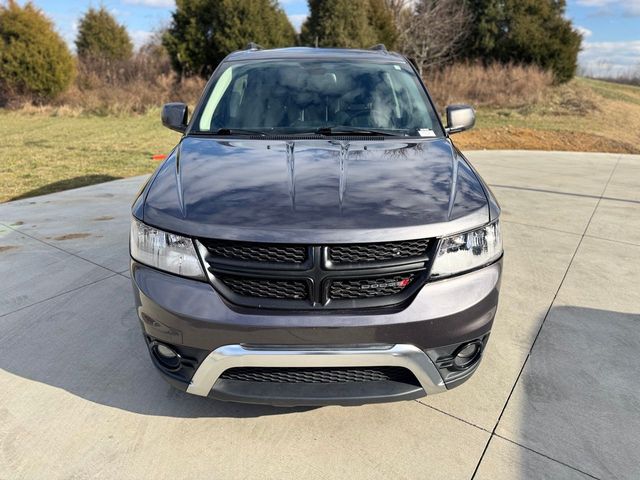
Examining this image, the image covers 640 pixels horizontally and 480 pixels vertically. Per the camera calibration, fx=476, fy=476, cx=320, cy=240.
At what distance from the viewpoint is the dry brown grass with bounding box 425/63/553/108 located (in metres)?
18.8

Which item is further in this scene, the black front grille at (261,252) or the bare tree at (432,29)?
the bare tree at (432,29)

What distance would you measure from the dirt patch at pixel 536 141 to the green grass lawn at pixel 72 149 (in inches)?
310

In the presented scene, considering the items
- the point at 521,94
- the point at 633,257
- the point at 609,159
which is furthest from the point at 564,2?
the point at 633,257

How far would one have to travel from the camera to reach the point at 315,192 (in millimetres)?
2121

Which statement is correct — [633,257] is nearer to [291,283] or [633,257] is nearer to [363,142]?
[363,142]

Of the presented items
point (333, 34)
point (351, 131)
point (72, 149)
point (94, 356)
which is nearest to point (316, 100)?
point (351, 131)

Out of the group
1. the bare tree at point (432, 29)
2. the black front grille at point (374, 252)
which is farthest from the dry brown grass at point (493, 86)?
the black front grille at point (374, 252)

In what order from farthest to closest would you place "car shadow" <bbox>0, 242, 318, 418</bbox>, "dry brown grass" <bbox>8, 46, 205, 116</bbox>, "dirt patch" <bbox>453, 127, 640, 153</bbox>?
"dry brown grass" <bbox>8, 46, 205, 116</bbox>
"dirt patch" <bbox>453, 127, 640, 153</bbox>
"car shadow" <bbox>0, 242, 318, 418</bbox>

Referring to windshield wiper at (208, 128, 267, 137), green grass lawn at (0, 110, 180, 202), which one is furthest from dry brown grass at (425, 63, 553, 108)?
windshield wiper at (208, 128, 267, 137)

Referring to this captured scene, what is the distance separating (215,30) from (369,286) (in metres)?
21.2

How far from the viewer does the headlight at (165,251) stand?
6.45 feet

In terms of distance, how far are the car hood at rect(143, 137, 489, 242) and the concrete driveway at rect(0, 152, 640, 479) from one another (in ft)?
3.22

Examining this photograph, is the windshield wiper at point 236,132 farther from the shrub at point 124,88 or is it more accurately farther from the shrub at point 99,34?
the shrub at point 99,34

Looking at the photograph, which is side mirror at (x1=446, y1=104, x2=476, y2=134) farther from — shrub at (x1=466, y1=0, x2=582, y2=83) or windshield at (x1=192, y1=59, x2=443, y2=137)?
shrub at (x1=466, y1=0, x2=582, y2=83)
